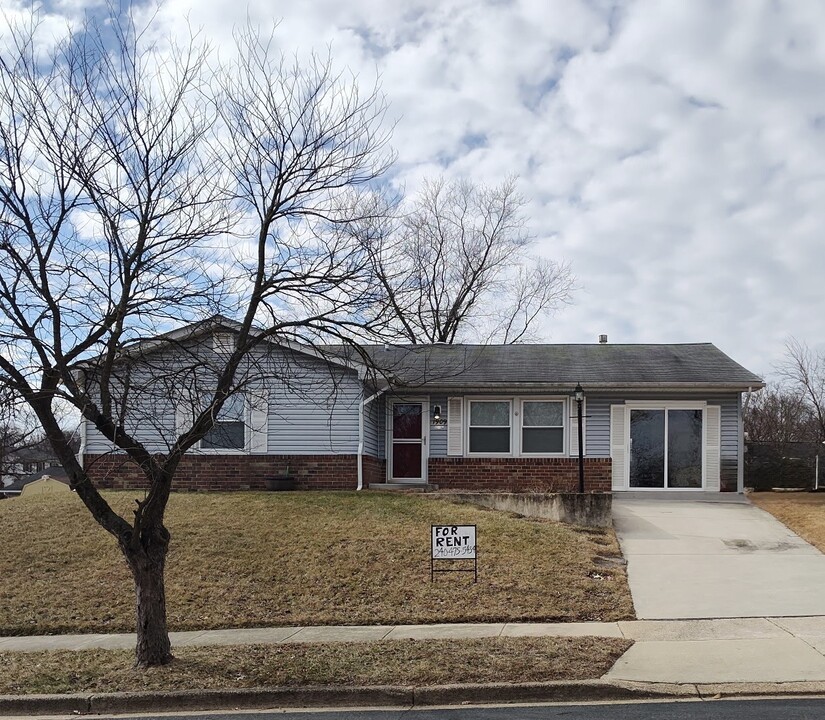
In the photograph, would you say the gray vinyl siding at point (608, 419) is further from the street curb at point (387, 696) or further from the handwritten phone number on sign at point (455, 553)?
the street curb at point (387, 696)

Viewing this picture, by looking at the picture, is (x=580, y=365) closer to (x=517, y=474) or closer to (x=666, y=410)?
(x=666, y=410)

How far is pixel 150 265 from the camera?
31.6 feet

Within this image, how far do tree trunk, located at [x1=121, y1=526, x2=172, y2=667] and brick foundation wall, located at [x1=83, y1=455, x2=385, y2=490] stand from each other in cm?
1086

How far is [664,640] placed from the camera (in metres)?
10.1

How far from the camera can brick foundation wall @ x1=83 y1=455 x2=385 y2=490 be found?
2031 cm

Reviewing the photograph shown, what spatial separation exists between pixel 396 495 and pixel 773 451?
11789 mm

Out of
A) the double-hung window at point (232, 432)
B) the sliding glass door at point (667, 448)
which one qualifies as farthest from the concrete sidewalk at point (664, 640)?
the sliding glass door at point (667, 448)

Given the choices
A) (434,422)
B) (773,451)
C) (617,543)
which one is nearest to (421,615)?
(617,543)

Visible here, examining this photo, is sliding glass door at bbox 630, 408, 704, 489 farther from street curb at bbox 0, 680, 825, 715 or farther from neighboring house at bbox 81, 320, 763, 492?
street curb at bbox 0, 680, 825, 715

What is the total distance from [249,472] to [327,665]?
37.9ft

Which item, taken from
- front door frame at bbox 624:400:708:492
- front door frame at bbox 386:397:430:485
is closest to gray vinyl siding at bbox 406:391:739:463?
front door frame at bbox 624:400:708:492

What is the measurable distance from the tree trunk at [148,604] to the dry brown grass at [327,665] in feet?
0.58

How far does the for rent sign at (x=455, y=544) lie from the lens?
1279 cm

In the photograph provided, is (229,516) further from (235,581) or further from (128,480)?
(128,480)
